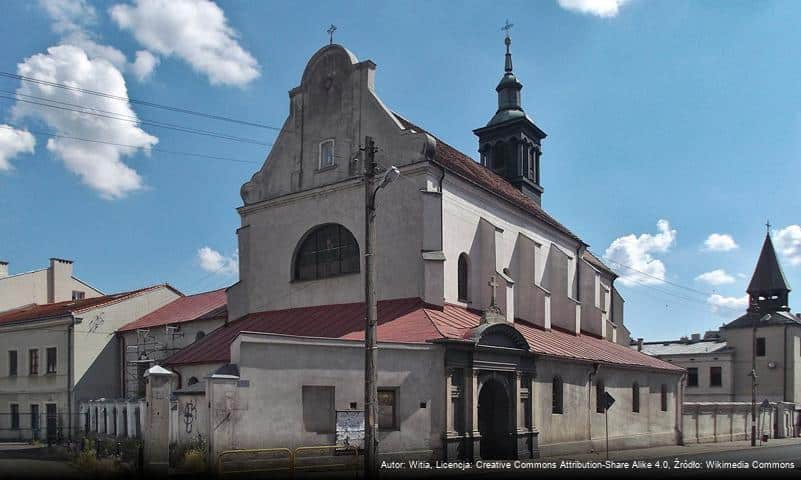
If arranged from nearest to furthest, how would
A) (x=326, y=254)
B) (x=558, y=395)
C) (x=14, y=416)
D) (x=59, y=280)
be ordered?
1. (x=558, y=395)
2. (x=326, y=254)
3. (x=14, y=416)
4. (x=59, y=280)

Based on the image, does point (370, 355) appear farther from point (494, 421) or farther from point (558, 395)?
point (558, 395)

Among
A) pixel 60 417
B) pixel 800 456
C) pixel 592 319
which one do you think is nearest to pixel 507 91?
pixel 592 319

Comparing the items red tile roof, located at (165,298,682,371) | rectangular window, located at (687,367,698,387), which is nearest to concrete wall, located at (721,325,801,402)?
rectangular window, located at (687,367,698,387)

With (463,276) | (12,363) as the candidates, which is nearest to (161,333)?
(12,363)

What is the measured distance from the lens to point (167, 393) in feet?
64.5

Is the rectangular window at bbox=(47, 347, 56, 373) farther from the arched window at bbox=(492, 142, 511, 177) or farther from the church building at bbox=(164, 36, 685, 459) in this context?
the arched window at bbox=(492, 142, 511, 177)

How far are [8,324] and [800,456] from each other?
129 feet

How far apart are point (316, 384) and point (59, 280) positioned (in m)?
35.2

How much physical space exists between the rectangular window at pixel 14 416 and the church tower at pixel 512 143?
101ft

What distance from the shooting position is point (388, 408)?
22047 mm

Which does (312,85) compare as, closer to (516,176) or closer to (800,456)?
(516,176)

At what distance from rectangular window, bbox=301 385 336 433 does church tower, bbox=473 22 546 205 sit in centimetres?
2746

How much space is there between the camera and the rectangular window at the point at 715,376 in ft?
211

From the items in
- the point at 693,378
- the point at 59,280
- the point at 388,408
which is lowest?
the point at 693,378
